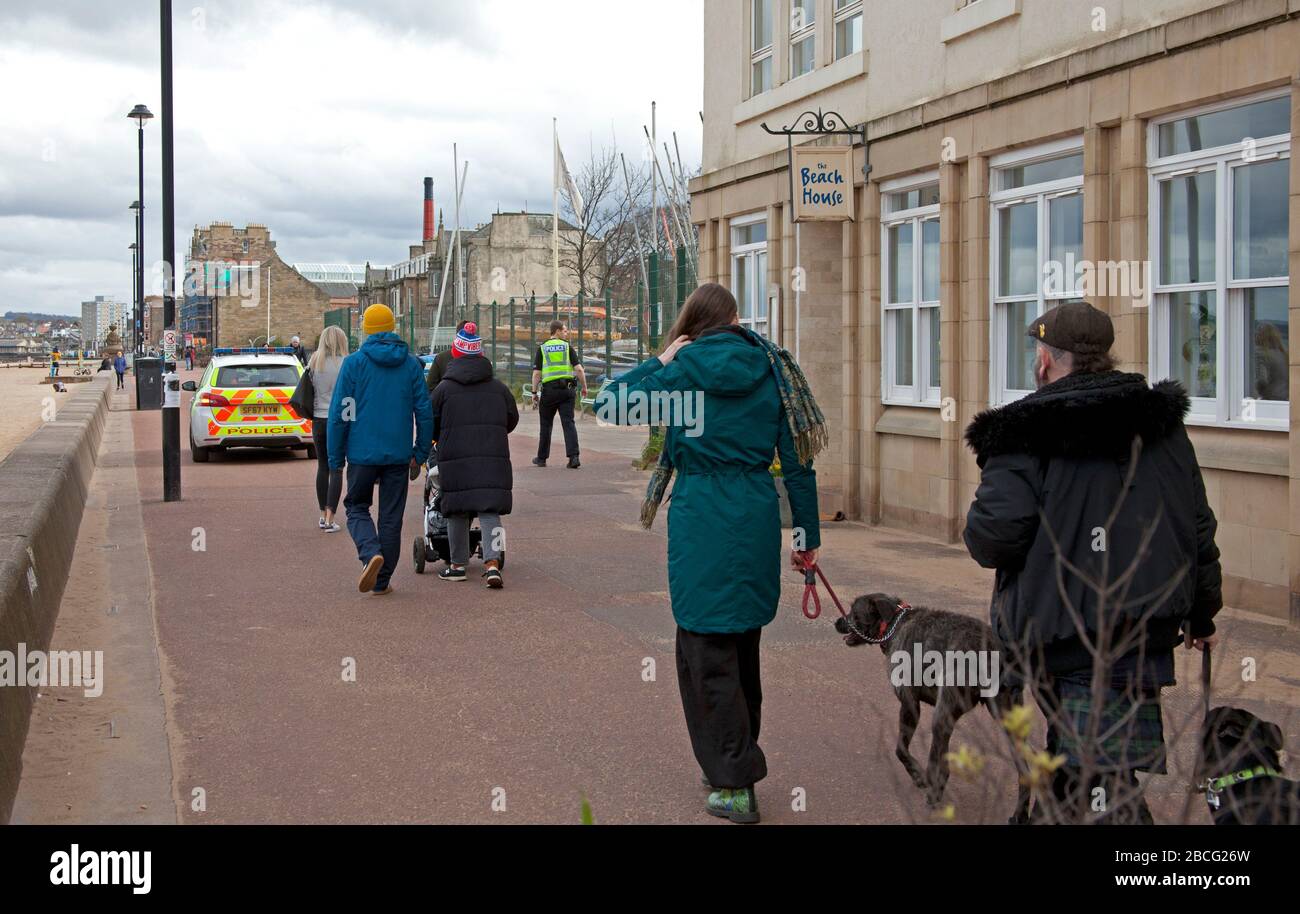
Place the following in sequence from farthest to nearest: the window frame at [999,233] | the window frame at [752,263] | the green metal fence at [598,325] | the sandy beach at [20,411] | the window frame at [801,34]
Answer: the green metal fence at [598,325], the sandy beach at [20,411], the window frame at [752,263], the window frame at [801,34], the window frame at [999,233]

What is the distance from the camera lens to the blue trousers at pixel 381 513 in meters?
10.1

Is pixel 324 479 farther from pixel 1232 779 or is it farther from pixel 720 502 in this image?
pixel 1232 779

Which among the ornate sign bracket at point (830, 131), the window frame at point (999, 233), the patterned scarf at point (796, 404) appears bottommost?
the patterned scarf at point (796, 404)

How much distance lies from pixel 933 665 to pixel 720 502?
1.00 meters

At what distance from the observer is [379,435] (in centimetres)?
1023

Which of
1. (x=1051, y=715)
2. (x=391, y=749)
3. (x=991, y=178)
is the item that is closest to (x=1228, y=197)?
(x=991, y=178)

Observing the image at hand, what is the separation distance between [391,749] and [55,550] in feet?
14.8

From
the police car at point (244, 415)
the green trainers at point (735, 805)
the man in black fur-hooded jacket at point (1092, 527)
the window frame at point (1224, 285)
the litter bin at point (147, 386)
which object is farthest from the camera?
the litter bin at point (147, 386)

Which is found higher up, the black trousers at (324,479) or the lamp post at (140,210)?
the lamp post at (140,210)

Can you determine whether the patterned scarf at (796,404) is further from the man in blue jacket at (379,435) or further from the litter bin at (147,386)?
the litter bin at (147,386)

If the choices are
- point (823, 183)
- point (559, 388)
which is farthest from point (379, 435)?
point (559, 388)

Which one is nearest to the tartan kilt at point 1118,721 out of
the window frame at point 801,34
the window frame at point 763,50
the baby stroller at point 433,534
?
the baby stroller at point 433,534

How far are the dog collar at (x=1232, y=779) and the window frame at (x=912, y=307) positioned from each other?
30.4 feet

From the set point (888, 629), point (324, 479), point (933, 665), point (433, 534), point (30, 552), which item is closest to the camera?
point (933, 665)
